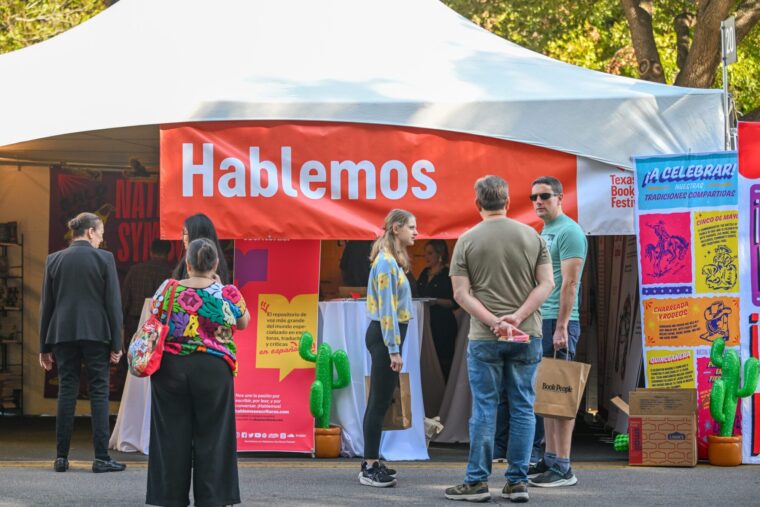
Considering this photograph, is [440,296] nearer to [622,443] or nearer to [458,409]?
[458,409]

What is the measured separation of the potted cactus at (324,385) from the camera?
9289mm

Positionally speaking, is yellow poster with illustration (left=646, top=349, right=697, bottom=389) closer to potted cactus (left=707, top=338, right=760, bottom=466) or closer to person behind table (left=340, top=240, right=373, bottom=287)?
potted cactus (left=707, top=338, right=760, bottom=466)

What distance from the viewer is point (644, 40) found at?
17141mm

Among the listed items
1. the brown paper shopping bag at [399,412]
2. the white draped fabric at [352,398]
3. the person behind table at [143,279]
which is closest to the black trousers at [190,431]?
the brown paper shopping bag at [399,412]

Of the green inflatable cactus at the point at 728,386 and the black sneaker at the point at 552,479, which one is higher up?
the green inflatable cactus at the point at 728,386

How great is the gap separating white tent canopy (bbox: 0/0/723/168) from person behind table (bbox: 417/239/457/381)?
199 centimetres

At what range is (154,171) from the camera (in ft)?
39.7

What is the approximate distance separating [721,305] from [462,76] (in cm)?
260

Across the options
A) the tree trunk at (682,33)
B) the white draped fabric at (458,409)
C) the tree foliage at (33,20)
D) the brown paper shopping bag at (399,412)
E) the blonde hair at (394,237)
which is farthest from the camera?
the tree foliage at (33,20)

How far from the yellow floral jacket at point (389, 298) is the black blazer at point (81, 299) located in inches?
72.2

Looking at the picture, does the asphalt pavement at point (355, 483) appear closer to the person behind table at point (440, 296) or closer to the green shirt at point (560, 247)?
the green shirt at point (560, 247)

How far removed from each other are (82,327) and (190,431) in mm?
2366

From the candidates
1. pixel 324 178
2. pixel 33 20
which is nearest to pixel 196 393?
pixel 324 178

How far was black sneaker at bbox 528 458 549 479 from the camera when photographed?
804cm
